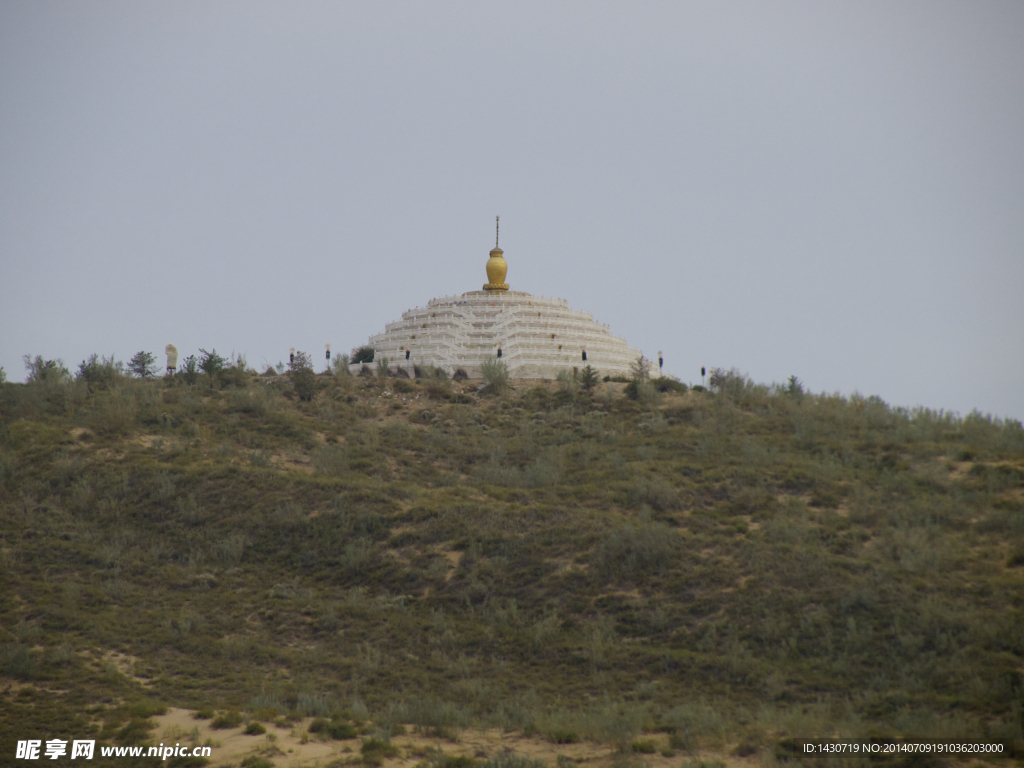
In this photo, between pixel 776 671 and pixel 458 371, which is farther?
pixel 458 371

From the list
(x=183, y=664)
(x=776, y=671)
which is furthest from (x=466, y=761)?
(x=183, y=664)

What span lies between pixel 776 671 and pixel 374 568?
32.0 feet

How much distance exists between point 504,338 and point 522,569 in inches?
884

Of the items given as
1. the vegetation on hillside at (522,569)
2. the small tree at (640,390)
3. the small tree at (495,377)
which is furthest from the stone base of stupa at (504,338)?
the vegetation on hillside at (522,569)

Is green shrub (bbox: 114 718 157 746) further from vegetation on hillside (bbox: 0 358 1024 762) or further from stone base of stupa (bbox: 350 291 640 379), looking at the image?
stone base of stupa (bbox: 350 291 640 379)

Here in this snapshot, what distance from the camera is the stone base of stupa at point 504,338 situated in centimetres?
4047

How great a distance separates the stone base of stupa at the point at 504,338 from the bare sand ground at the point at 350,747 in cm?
2610

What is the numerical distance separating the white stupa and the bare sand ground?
26.0m

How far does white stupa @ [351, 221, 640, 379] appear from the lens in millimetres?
40469

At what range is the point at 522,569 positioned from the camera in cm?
1980

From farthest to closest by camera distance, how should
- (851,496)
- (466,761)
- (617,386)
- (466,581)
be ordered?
(617,386) → (851,496) → (466,581) → (466,761)

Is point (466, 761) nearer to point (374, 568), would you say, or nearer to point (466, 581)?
point (466, 581)

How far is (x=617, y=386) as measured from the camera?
35.3 m

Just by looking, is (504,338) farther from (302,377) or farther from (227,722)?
(227,722)
